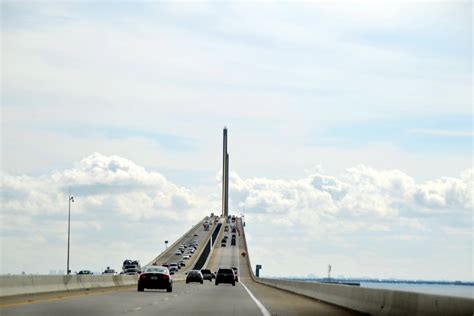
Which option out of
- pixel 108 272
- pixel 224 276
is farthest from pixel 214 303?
pixel 108 272

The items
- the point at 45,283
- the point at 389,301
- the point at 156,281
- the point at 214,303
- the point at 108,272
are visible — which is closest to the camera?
the point at 389,301

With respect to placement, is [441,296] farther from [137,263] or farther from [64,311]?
[137,263]

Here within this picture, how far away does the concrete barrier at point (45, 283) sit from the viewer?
37.7 metres

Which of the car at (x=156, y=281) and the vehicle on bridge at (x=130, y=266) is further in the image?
the vehicle on bridge at (x=130, y=266)

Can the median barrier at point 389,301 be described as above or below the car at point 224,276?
above

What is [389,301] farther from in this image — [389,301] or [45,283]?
[45,283]

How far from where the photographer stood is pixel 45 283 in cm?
4441

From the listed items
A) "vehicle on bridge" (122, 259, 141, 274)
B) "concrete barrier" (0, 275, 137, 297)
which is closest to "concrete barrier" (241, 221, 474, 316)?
"concrete barrier" (0, 275, 137, 297)

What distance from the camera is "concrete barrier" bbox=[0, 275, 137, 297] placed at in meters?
37.7

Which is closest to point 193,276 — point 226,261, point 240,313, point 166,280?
point 166,280

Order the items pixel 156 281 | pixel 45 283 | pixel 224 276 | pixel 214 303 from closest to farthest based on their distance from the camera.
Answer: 1. pixel 214 303
2. pixel 45 283
3. pixel 156 281
4. pixel 224 276

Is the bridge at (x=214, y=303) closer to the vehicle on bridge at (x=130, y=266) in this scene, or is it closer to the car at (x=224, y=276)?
the car at (x=224, y=276)

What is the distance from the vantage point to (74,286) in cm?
5122

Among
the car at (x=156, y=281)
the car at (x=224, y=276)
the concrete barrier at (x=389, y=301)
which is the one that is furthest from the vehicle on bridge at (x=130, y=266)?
the concrete barrier at (x=389, y=301)
